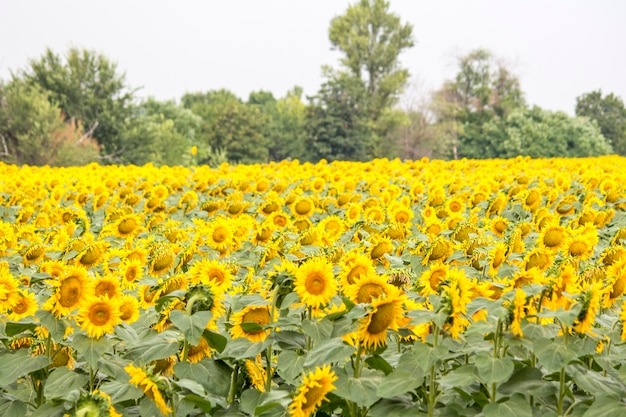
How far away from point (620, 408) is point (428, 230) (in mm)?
2813

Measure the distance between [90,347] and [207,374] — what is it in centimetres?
41

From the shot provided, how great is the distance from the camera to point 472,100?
69.1 metres

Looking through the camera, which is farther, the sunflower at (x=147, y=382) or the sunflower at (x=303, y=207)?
the sunflower at (x=303, y=207)

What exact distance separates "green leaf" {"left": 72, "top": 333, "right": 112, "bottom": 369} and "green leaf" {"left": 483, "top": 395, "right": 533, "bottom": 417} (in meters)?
1.28

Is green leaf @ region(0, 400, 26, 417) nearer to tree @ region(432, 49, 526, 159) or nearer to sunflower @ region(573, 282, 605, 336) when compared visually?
sunflower @ region(573, 282, 605, 336)

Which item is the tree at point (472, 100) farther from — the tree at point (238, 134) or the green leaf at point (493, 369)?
the green leaf at point (493, 369)

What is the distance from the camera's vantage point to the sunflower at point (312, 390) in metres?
1.97

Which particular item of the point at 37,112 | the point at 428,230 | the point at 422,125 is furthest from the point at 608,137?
the point at 428,230

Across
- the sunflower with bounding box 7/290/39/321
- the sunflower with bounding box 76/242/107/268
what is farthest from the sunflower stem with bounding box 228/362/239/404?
the sunflower with bounding box 76/242/107/268

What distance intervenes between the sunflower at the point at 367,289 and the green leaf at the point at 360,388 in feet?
0.85

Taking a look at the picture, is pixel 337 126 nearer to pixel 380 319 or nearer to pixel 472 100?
pixel 472 100

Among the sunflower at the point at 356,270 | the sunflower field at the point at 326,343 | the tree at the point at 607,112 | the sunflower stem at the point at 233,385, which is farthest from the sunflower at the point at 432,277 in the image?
the tree at the point at 607,112

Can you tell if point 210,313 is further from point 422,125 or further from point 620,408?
point 422,125

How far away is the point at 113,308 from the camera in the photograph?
2275 millimetres
